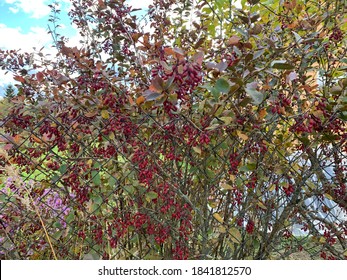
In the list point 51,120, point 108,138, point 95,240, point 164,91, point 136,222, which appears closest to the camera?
point 164,91

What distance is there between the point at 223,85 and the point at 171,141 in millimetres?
490

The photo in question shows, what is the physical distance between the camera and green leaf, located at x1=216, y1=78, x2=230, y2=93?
3.98 feet

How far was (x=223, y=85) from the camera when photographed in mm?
1216

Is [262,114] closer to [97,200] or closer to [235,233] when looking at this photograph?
[235,233]

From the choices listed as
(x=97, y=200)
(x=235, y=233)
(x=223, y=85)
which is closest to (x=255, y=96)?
(x=223, y=85)

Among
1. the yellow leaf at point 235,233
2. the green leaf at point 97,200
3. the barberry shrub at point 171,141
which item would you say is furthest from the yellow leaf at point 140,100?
the yellow leaf at point 235,233

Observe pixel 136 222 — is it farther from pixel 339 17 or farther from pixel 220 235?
pixel 339 17

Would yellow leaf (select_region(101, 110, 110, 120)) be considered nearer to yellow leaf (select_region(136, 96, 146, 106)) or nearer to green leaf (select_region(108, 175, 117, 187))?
yellow leaf (select_region(136, 96, 146, 106))

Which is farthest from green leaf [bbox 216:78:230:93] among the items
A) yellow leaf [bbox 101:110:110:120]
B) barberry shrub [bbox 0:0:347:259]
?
yellow leaf [bbox 101:110:110:120]

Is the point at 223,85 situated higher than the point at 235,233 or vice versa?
the point at 223,85

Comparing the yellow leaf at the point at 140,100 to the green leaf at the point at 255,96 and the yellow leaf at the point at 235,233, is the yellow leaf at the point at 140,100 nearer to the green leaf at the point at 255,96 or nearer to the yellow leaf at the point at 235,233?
the green leaf at the point at 255,96

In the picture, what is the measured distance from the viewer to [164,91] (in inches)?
46.3
